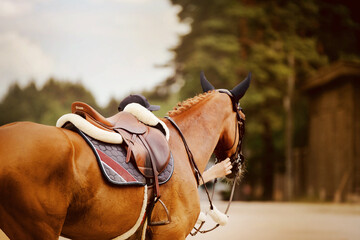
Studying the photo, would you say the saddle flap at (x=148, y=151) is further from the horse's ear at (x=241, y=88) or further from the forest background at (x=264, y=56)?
the forest background at (x=264, y=56)

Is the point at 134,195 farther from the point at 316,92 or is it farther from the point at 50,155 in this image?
A: the point at 316,92

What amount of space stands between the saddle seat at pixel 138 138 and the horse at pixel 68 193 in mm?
179

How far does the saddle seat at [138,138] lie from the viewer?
3.32 m

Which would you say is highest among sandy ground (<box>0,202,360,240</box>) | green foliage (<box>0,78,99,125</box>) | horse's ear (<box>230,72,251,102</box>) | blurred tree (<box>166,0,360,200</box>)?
horse's ear (<box>230,72,251,102</box>)

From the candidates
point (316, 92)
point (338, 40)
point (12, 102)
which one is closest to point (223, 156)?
point (316, 92)

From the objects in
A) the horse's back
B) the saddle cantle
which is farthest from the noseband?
the horse's back

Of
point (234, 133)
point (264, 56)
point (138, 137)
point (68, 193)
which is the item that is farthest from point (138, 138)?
point (264, 56)

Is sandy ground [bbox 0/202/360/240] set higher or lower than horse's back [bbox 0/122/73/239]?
lower

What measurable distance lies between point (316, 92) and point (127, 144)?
1038 inches

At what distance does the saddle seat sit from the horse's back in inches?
18.0

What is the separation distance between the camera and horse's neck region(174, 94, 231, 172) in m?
4.08

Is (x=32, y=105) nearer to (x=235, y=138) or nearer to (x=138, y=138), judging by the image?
(x=235, y=138)

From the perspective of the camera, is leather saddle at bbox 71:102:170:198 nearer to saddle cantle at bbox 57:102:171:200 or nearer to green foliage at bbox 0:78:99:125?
saddle cantle at bbox 57:102:171:200

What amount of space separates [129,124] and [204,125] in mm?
903
